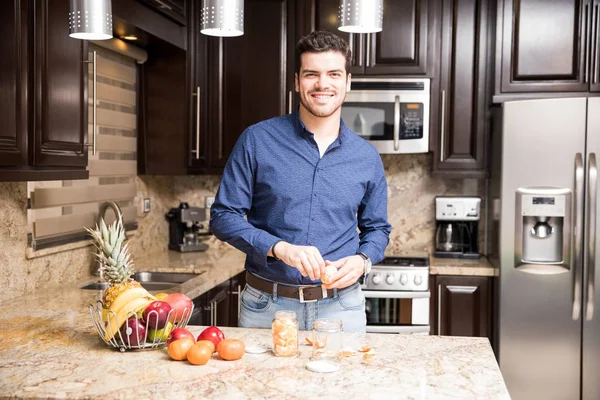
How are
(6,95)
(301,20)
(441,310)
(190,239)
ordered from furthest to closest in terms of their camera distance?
(190,239) → (301,20) → (441,310) → (6,95)

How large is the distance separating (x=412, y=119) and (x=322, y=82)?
186 centimetres

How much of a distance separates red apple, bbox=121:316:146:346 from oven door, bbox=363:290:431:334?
213 cm

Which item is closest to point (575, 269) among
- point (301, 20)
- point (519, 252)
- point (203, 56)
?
point (519, 252)

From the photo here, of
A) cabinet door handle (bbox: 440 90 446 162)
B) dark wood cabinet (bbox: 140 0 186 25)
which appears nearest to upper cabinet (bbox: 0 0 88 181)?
dark wood cabinet (bbox: 140 0 186 25)

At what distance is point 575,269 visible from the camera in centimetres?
365

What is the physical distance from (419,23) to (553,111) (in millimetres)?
925

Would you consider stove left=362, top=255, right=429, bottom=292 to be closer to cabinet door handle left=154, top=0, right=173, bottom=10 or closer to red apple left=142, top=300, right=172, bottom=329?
cabinet door handle left=154, top=0, right=173, bottom=10

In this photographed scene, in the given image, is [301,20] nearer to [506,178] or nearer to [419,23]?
[419,23]

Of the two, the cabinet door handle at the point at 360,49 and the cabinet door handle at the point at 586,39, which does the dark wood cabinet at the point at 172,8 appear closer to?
the cabinet door handle at the point at 360,49

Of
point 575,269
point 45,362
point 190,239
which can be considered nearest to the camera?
point 45,362

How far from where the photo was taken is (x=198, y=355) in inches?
69.3

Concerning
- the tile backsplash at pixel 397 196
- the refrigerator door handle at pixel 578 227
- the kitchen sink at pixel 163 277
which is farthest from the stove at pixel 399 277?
the kitchen sink at pixel 163 277

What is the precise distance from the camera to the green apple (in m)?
1.88

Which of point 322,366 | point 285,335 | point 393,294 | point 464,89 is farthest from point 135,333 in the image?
point 464,89
